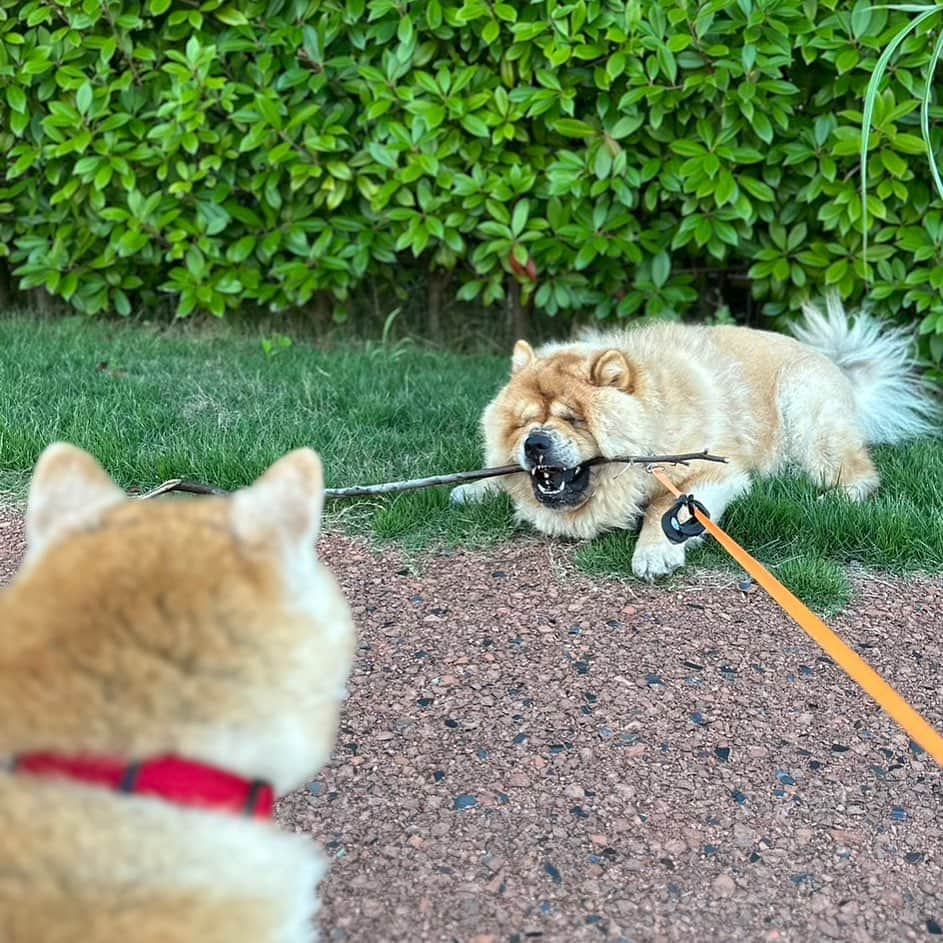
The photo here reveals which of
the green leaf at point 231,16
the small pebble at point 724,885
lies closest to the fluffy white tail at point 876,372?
the small pebble at point 724,885

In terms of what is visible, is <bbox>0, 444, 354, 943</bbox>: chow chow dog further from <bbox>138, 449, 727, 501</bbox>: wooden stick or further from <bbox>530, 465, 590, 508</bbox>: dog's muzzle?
<bbox>530, 465, 590, 508</bbox>: dog's muzzle

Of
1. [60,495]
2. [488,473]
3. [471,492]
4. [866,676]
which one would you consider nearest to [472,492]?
[471,492]

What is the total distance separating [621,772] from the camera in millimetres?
2613

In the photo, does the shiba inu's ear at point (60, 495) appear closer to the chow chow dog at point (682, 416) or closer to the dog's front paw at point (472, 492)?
the chow chow dog at point (682, 416)

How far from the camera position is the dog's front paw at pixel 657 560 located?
11.9 feet

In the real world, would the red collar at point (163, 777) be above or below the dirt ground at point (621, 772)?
above

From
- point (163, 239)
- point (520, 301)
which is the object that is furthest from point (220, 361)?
point (520, 301)

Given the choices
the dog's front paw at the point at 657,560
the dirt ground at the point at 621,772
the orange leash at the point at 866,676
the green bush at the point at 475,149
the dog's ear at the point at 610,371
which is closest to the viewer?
the orange leash at the point at 866,676

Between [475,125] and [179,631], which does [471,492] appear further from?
[179,631]

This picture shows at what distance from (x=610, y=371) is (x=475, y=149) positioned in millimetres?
2389

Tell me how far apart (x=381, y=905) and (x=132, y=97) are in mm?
5411

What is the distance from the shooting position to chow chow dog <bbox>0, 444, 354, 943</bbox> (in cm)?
126

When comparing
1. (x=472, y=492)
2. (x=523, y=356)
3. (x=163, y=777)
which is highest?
(x=163, y=777)

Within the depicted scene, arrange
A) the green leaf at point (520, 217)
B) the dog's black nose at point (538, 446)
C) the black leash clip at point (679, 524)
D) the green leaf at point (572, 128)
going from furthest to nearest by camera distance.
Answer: the green leaf at point (520, 217), the green leaf at point (572, 128), the dog's black nose at point (538, 446), the black leash clip at point (679, 524)
